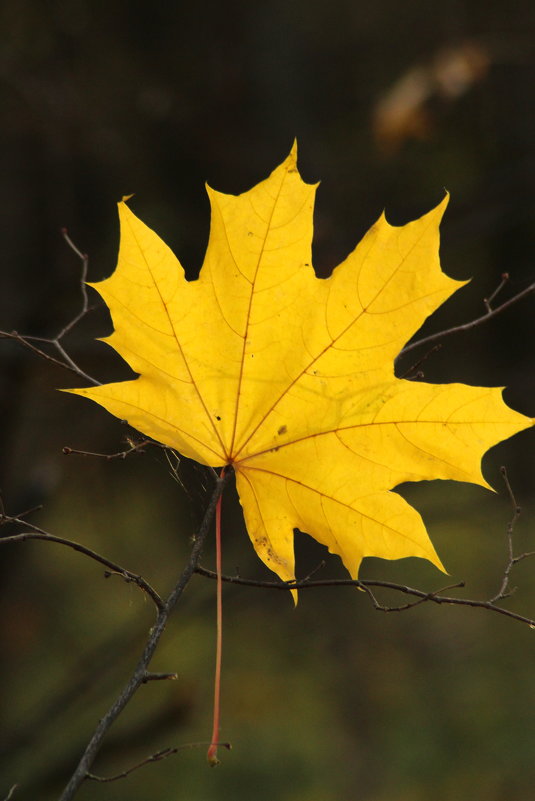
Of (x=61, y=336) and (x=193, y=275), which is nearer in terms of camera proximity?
(x=61, y=336)

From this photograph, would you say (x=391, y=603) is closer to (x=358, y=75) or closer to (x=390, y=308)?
(x=358, y=75)

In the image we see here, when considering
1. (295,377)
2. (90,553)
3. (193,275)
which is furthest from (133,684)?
(193,275)

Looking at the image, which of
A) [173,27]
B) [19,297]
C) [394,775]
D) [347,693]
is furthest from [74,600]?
[173,27]

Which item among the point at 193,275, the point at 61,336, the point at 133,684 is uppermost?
the point at 193,275

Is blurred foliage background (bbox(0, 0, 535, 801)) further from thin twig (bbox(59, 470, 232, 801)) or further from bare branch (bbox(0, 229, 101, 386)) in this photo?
thin twig (bbox(59, 470, 232, 801))

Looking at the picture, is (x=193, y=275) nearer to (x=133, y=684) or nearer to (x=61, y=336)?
(x=61, y=336)

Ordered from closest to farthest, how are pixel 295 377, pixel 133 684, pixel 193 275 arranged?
pixel 133 684, pixel 295 377, pixel 193 275

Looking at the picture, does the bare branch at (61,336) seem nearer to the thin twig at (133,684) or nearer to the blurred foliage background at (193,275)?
the thin twig at (133,684)
